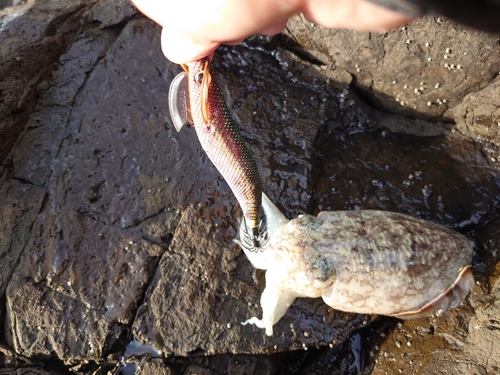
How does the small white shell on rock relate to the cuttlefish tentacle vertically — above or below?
below

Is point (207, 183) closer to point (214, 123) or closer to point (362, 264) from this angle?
point (214, 123)

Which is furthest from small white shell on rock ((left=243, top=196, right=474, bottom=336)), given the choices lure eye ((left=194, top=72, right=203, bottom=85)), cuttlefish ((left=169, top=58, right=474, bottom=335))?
lure eye ((left=194, top=72, right=203, bottom=85))

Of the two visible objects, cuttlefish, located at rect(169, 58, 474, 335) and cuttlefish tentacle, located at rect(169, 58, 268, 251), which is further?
cuttlefish, located at rect(169, 58, 474, 335)

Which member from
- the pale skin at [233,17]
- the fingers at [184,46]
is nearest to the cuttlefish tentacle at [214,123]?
the fingers at [184,46]

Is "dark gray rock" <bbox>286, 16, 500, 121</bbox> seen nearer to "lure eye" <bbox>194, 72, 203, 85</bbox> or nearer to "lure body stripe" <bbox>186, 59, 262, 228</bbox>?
"lure body stripe" <bbox>186, 59, 262, 228</bbox>

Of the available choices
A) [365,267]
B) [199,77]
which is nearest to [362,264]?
[365,267]

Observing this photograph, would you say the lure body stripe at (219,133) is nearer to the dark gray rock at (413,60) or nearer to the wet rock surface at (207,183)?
the wet rock surface at (207,183)

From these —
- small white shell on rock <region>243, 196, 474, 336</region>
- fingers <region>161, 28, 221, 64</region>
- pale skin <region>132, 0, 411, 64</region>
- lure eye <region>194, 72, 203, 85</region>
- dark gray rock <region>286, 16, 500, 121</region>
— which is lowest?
small white shell on rock <region>243, 196, 474, 336</region>
